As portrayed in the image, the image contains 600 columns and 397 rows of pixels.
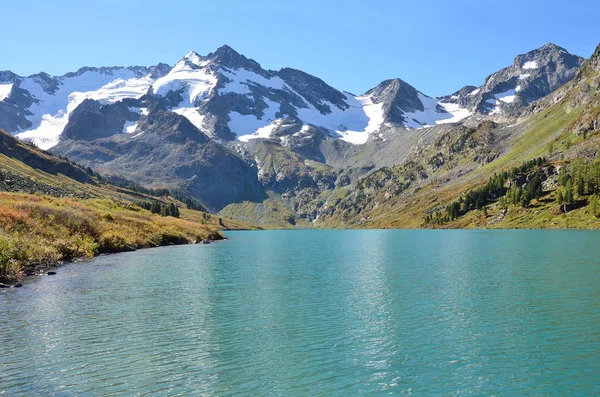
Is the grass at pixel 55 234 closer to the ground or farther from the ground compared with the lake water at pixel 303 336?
farther from the ground

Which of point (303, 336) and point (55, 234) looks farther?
point (55, 234)

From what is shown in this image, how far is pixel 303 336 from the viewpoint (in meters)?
A: 27.5

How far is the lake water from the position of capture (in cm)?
1981

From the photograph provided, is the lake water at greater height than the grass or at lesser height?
lesser

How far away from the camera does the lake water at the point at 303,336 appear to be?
1981 cm

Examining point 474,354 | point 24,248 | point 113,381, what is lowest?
point 474,354

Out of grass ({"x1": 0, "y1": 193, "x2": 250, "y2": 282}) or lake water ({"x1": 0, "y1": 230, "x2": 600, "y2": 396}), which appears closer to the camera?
lake water ({"x1": 0, "y1": 230, "x2": 600, "y2": 396})

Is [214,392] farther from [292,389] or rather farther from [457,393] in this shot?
[457,393]

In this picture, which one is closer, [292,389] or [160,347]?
[292,389]

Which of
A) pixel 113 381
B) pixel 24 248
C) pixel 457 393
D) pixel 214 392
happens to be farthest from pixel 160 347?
pixel 24 248

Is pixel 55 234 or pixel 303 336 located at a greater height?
pixel 55 234

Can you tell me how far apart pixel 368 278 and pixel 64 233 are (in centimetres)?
5181

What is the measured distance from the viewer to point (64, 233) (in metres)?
71.6

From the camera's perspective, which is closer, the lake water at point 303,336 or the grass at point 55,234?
the lake water at point 303,336
